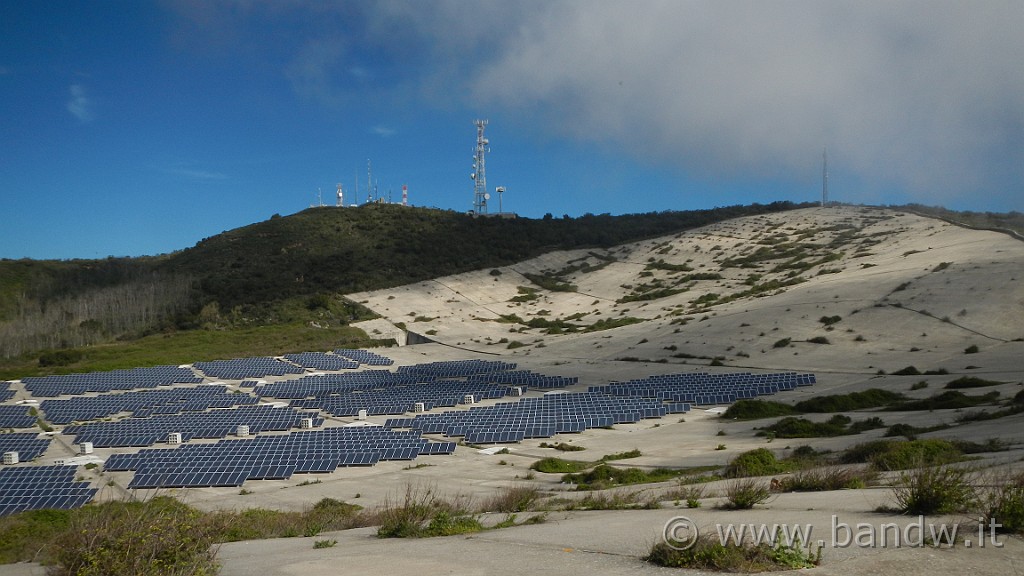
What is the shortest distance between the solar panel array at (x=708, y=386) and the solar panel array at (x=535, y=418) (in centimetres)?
230

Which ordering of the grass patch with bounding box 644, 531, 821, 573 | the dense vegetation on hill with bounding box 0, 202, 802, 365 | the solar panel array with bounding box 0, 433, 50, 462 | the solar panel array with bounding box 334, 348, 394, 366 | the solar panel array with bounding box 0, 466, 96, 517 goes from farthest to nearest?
the dense vegetation on hill with bounding box 0, 202, 802, 365 < the solar panel array with bounding box 334, 348, 394, 366 < the solar panel array with bounding box 0, 433, 50, 462 < the solar panel array with bounding box 0, 466, 96, 517 < the grass patch with bounding box 644, 531, 821, 573

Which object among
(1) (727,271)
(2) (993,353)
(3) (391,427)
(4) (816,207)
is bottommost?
(3) (391,427)

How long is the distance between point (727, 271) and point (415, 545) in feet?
303

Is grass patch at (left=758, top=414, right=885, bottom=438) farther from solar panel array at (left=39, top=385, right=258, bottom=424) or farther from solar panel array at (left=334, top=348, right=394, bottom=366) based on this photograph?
solar panel array at (left=334, top=348, right=394, bottom=366)

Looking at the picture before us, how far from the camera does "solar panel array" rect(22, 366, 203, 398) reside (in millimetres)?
53281

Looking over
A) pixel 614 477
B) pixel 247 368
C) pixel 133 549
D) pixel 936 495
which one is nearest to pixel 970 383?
pixel 614 477

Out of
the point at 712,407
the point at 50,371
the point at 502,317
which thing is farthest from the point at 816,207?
the point at 50,371

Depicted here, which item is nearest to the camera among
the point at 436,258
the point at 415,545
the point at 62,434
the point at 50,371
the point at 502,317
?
the point at 415,545

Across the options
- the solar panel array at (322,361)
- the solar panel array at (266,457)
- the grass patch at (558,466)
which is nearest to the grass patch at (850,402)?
the grass patch at (558,466)

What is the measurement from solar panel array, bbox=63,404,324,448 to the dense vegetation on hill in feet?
135

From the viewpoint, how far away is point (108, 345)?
83.5 meters

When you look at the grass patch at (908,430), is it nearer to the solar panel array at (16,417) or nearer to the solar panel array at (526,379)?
the solar panel array at (526,379)

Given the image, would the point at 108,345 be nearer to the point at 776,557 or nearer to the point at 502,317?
the point at 502,317
